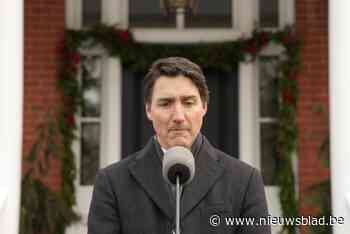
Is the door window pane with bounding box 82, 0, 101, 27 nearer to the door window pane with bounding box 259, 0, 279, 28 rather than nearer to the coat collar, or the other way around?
the door window pane with bounding box 259, 0, 279, 28

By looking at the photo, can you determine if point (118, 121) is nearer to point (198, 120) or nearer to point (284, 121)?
point (284, 121)

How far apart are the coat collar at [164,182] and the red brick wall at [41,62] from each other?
211 inches

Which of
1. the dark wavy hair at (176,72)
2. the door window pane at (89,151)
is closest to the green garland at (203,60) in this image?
the door window pane at (89,151)

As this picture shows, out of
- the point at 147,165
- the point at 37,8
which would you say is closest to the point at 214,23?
the point at 37,8

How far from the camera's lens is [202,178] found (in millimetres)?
3078

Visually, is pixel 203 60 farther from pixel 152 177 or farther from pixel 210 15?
pixel 152 177

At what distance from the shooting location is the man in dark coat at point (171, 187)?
294 cm

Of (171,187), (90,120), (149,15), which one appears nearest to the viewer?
(171,187)

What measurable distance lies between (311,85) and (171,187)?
5.71 metres

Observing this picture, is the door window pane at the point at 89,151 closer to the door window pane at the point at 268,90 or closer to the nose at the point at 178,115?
the door window pane at the point at 268,90

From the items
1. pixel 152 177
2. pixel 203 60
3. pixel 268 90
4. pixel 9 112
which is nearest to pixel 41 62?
pixel 203 60

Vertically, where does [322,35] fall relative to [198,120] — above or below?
above

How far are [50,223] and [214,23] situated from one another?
3.07 meters

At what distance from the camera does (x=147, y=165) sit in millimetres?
3137
